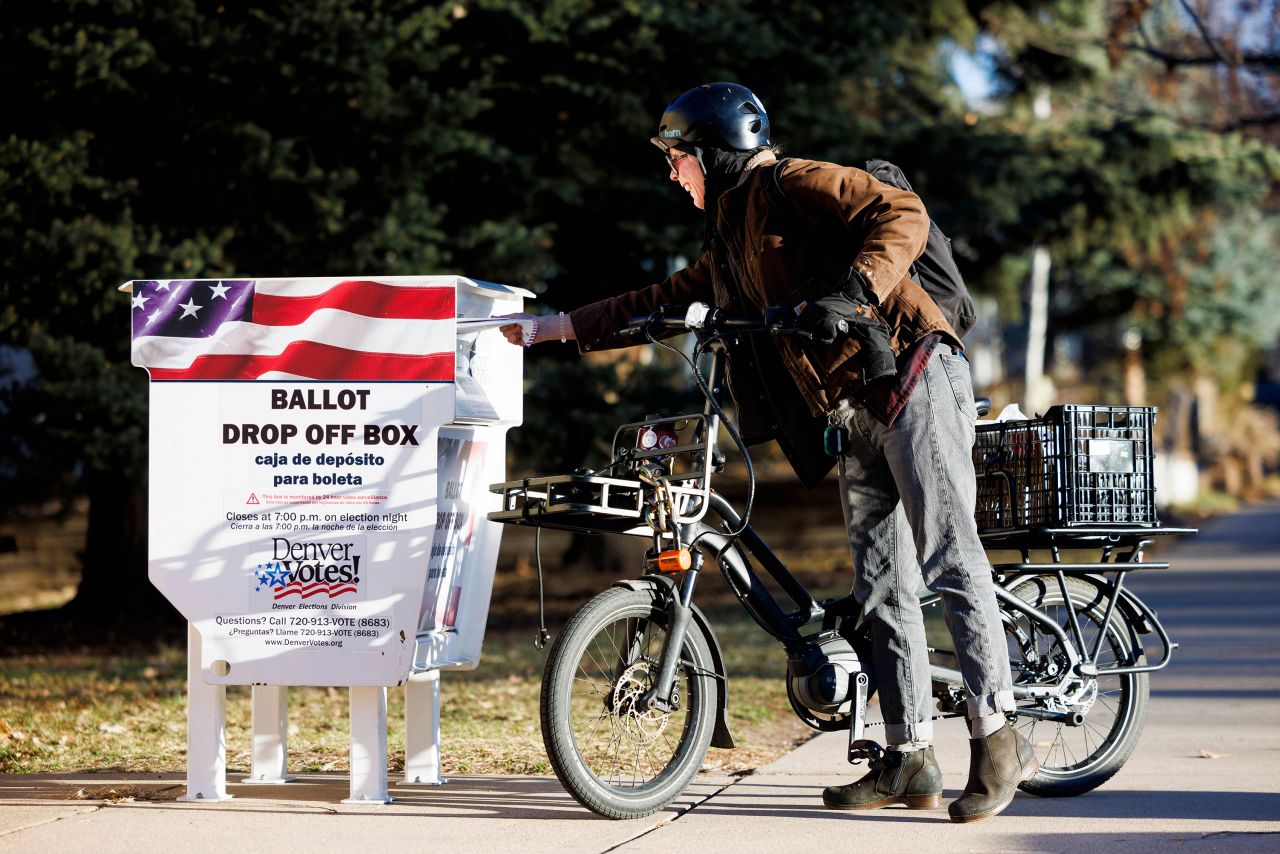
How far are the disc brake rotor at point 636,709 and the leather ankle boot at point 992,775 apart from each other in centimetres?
88

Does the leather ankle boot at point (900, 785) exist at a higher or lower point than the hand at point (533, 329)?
lower

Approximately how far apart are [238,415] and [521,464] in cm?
719

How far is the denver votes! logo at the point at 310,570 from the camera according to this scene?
15.8 ft

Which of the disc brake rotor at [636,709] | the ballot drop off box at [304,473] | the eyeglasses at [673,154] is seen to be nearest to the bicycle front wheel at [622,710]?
the disc brake rotor at [636,709]

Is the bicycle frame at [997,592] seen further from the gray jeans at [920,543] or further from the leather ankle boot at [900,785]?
the leather ankle boot at [900,785]

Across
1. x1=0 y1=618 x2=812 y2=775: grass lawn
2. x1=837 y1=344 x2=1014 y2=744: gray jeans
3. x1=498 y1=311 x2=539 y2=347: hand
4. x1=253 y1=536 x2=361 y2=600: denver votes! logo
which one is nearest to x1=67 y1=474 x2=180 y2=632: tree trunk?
x1=0 y1=618 x2=812 y2=775: grass lawn

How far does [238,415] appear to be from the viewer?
4875 mm

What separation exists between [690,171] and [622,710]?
1582mm

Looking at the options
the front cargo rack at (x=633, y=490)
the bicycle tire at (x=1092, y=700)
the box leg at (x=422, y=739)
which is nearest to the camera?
the front cargo rack at (x=633, y=490)

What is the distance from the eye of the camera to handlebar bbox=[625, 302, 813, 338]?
14.0ft

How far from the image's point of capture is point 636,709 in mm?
4410

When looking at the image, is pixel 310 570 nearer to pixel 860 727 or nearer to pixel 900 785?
pixel 860 727

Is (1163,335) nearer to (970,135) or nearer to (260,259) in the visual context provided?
(970,135)

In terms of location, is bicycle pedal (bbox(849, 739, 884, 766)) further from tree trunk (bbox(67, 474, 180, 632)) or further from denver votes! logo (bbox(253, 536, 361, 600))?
tree trunk (bbox(67, 474, 180, 632))
